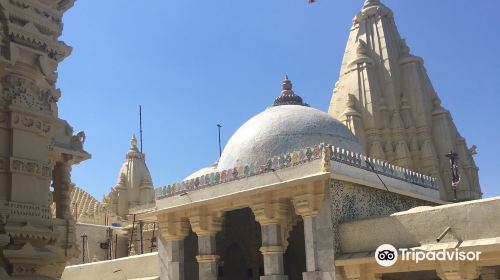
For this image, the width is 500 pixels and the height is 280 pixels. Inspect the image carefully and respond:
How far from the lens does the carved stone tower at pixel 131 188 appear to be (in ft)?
129

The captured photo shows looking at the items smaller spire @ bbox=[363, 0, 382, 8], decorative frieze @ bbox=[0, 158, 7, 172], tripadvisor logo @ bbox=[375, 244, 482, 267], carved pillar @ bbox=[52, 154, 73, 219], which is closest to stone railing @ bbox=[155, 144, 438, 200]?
tripadvisor logo @ bbox=[375, 244, 482, 267]

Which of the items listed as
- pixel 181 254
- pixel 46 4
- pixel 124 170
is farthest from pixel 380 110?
pixel 46 4

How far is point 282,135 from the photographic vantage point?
636 inches

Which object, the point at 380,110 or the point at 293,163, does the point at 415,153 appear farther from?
the point at 293,163

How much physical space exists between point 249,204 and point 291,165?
5.31 feet

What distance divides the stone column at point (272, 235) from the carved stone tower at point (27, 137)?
309 inches

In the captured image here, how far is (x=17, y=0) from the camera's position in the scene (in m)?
6.84

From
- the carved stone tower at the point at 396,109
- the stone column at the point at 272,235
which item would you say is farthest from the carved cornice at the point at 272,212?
the carved stone tower at the point at 396,109

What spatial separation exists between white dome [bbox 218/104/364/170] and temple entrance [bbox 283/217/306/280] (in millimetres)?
3271

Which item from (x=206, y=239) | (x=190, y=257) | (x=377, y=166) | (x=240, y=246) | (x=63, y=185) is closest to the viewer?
(x=63, y=185)

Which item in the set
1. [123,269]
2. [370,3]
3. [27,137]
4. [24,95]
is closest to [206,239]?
[123,269]

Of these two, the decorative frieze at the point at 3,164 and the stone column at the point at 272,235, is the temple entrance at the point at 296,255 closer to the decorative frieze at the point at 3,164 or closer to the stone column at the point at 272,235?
the stone column at the point at 272,235

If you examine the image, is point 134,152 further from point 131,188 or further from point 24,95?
point 24,95

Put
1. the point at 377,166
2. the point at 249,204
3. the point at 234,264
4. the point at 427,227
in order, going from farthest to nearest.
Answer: the point at 234,264 → the point at 377,166 → the point at 249,204 → the point at 427,227
